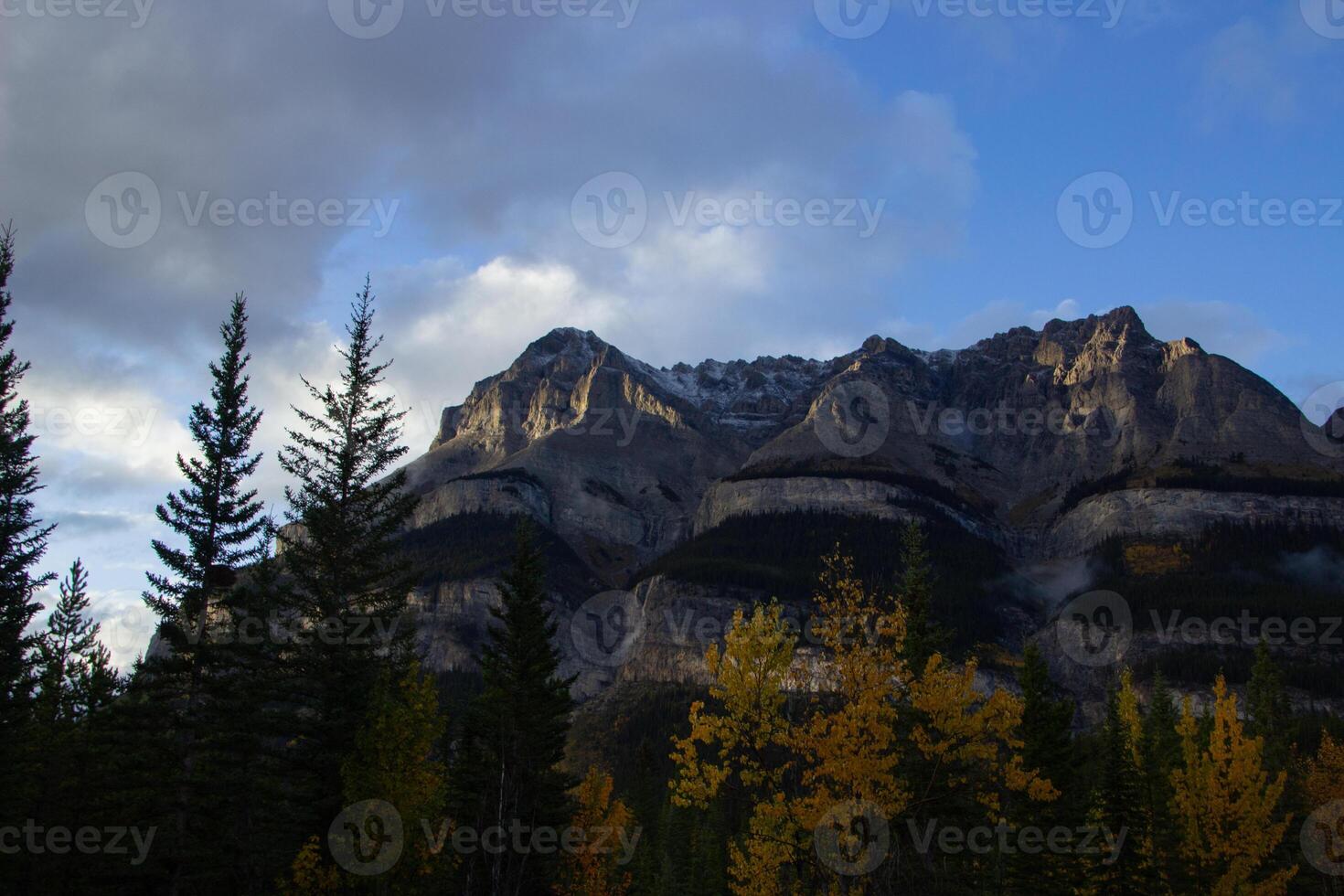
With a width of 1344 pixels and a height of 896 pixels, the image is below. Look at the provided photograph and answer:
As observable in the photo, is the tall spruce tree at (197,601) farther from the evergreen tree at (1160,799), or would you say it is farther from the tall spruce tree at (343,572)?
the evergreen tree at (1160,799)

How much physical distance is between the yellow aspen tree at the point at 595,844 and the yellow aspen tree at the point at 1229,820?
24.4 metres

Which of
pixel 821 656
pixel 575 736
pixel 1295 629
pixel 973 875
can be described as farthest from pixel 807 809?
pixel 1295 629

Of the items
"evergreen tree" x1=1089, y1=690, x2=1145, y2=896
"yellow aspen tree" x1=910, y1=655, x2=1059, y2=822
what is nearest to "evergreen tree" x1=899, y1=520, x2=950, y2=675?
"evergreen tree" x1=1089, y1=690, x2=1145, y2=896

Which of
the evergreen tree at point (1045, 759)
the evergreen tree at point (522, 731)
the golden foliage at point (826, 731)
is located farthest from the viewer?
the evergreen tree at point (1045, 759)

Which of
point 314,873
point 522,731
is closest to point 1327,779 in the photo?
point 522,731

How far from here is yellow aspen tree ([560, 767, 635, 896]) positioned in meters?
44.7

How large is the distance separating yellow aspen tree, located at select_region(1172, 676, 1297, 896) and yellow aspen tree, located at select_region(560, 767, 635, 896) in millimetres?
24351

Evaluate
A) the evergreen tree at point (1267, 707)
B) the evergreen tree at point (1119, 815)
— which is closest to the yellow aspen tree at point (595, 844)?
the evergreen tree at point (1119, 815)

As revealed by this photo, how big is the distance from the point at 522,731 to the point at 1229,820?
1094 inches

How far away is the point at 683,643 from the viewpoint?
188 m

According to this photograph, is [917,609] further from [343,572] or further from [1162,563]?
[1162,563]

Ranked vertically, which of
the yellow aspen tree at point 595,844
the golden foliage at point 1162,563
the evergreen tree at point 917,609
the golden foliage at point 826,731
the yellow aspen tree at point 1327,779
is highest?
the golden foliage at point 1162,563

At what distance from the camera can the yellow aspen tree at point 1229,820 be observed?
3809cm

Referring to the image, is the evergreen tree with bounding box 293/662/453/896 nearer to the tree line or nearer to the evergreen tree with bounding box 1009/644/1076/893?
the tree line
